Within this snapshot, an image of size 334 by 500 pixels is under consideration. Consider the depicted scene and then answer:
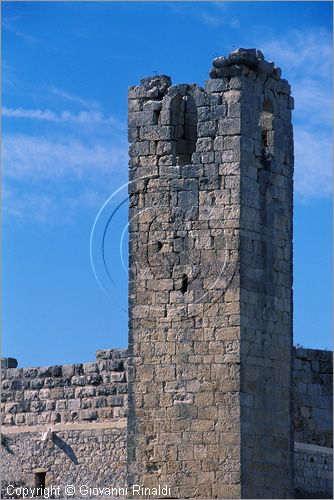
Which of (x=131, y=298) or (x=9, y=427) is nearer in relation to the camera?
(x=131, y=298)

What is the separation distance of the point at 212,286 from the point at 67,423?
138 inches

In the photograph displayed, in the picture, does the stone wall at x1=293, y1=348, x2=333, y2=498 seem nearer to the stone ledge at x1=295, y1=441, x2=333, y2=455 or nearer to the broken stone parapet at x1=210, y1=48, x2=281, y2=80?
the stone ledge at x1=295, y1=441, x2=333, y2=455

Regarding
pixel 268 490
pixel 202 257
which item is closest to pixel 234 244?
pixel 202 257

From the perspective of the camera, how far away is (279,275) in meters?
35.6

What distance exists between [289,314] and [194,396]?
160cm

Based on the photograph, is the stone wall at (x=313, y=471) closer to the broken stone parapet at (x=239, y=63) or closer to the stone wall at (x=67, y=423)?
the stone wall at (x=67, y=423)

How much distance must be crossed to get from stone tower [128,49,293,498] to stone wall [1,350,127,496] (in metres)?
1.89

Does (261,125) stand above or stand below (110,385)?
above

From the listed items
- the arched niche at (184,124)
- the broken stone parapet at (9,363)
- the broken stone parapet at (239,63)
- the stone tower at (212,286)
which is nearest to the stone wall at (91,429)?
the broken stone parapet at (9,363)

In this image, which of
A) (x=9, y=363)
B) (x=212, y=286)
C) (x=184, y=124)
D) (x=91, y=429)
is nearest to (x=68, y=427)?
(x=91, y=429)

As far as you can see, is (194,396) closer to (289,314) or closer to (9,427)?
(289,314)

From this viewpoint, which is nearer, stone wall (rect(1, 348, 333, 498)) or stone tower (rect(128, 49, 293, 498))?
stone tower (rect(128, 49, 293, 498))

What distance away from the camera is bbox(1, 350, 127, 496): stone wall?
37.0 meters

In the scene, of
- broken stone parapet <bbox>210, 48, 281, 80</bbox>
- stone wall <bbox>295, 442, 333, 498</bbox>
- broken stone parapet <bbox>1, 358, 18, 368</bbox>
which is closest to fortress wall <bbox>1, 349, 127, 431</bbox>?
broken stone parapet <bbox>1, 358, 18, 368</bbox>
